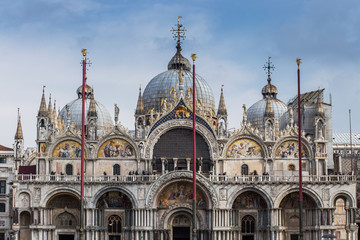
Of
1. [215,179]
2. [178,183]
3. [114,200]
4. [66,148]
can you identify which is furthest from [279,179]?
[66,148]

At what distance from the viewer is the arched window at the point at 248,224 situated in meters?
69.7

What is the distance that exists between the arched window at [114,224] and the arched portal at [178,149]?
6.30m

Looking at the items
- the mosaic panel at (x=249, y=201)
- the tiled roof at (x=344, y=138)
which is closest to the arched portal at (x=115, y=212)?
the mosaic panel at (x=249, y=201)

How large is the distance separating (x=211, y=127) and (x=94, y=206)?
13868mm

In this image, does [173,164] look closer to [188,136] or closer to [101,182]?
[188,136]

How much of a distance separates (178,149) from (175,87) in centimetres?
1073

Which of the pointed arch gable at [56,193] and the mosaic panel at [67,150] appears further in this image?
the mosaic panel at [67,150]

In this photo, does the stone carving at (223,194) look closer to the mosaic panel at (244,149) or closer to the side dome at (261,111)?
the mosaic panel at (244,149)

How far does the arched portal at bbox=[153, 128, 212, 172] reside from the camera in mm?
71688

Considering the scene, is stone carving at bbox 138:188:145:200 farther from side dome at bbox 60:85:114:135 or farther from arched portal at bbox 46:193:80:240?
side dome at bbox 60:85:114:135

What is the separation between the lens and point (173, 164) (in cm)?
7188

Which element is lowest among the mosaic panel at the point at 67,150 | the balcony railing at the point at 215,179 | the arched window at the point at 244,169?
the balcony railing at the point at 215,179

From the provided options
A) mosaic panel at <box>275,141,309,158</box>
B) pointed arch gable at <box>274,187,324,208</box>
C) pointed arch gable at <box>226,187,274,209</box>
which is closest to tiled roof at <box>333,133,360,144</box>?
mosaic panel at <box>275,141,309,158</box>

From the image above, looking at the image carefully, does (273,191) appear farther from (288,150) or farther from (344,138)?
(344,138)
